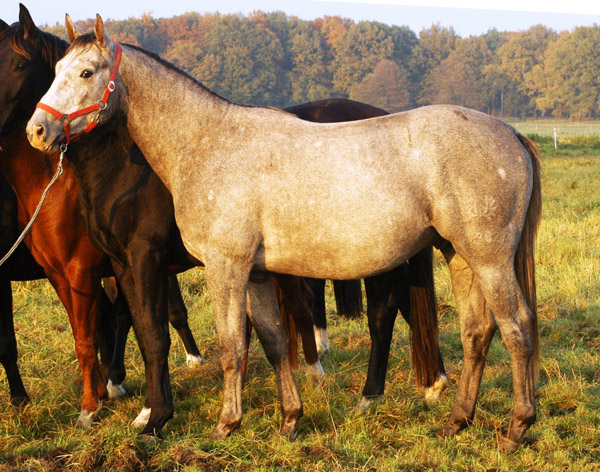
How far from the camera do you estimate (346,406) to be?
4.60 meters

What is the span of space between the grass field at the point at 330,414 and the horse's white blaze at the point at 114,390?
11 centimetres

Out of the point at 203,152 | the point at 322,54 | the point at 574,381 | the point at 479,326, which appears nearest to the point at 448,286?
the point at 574,381

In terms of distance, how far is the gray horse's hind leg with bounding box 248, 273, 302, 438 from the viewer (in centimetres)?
421

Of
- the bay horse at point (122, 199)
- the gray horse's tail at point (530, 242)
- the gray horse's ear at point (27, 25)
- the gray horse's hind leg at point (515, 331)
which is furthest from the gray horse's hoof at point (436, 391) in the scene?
the gray horse's ear at point (27, 25)

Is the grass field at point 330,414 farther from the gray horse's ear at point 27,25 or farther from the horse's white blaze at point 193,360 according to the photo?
the gray horse's ear at point 27,25

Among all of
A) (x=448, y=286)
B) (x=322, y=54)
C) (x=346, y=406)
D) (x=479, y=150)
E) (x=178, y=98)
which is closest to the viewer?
(x=479, y=150)

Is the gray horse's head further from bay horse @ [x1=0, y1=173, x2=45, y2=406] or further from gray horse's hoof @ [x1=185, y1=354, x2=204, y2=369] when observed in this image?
gray horse's hoof @ [x1=185, y1=354, x2=204, y2=369]

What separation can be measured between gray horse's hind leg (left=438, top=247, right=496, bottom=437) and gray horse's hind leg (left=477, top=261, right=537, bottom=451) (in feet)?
1.09

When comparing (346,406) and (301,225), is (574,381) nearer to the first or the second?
(346,406)

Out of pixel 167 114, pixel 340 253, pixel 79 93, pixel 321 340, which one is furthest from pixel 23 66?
pixel 321 340

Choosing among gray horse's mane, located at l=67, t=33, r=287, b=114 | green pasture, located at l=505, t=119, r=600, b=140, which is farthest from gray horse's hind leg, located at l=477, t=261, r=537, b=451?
green pasture, located at l=505, t=119, r=600, b=140

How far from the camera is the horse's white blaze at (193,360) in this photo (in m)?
5.68

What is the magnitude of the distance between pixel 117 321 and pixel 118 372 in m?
0.53

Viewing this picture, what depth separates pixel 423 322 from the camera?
4730 mm
